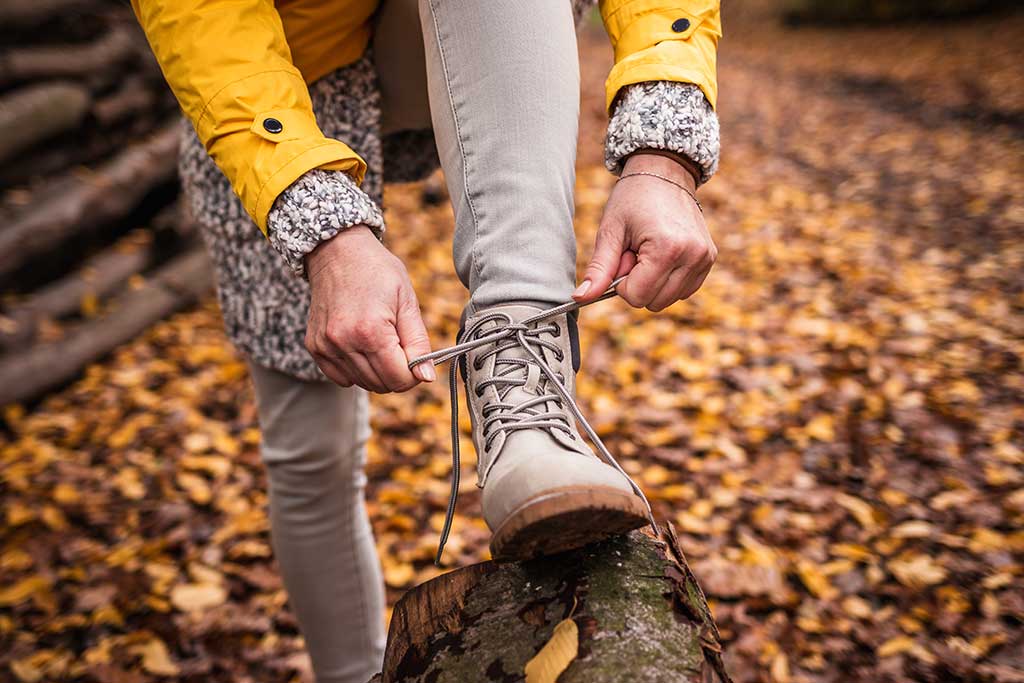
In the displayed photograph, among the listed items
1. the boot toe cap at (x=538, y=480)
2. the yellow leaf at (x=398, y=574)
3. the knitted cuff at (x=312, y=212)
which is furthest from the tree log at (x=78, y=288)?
the boot toe cap at (x=538, y=480)

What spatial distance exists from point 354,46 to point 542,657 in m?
1.10

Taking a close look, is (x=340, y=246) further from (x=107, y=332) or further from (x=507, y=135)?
(x=107, y=332)

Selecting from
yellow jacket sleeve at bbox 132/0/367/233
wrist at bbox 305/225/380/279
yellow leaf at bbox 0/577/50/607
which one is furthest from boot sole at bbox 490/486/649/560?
yellow leaf at bbox 0/577/50/607

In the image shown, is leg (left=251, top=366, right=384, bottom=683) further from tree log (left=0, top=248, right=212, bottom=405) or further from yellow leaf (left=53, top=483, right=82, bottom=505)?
tree log (left=0, top=248, right=212, bottom=405)

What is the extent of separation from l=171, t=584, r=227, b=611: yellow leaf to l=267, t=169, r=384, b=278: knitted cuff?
148 cm

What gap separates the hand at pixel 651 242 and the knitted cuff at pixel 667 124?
0.03 meters

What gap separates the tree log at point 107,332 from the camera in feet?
9.62

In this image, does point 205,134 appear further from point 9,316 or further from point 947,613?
point 9,316

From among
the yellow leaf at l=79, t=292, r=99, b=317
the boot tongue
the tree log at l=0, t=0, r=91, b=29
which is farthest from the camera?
the yellow leaf at l=79, t=292, r=99, b=317

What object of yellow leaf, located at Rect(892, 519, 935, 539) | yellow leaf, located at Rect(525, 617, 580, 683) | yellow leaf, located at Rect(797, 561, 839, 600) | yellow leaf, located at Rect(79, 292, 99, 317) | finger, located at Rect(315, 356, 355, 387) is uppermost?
finger, located at Rect(315, 356, 355, 387)

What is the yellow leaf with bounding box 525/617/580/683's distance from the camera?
96cm

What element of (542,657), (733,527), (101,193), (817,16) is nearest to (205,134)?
(542,657)

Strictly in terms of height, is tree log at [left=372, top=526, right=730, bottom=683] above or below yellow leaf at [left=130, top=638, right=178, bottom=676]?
above

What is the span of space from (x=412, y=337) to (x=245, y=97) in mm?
438
